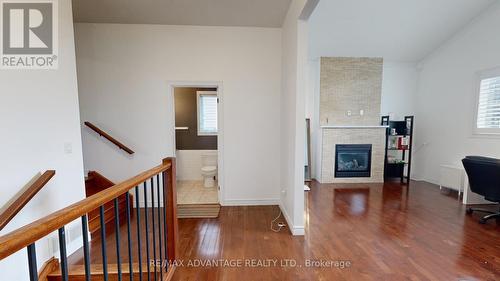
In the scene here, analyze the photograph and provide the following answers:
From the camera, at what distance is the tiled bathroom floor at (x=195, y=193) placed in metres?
3.59

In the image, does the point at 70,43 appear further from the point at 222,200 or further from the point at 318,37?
the point at 318,37

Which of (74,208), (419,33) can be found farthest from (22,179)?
(419,33)

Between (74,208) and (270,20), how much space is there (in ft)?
10.5

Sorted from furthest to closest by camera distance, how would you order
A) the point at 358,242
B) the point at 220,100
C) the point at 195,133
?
the point at 195,133 < the point at 220,100 < the point at 358,242

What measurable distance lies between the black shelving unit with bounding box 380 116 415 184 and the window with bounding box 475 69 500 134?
3.47ft

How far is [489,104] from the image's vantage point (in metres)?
3.71

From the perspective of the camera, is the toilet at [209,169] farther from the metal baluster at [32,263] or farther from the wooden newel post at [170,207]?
the metal baluster at [32,263]

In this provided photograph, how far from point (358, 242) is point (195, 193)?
2771 millimetres

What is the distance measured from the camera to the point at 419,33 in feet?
13.5

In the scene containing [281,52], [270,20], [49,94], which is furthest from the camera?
[281,52]

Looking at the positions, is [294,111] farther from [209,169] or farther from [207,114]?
[207,114]

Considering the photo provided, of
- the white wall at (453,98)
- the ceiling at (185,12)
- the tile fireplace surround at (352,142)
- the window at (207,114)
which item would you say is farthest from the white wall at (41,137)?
the white wall at (453,98)

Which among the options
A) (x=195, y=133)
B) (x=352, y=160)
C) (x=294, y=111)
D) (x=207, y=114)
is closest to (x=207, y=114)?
(x=207, y=114)

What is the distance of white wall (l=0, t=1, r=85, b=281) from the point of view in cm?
171
